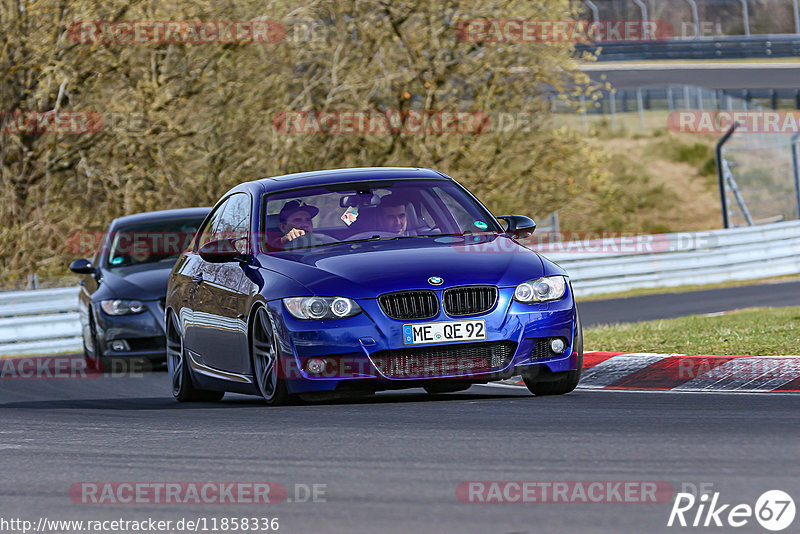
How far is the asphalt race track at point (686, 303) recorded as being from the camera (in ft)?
63.2

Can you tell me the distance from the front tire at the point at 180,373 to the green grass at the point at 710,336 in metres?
3.30

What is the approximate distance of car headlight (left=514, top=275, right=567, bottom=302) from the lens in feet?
28.3

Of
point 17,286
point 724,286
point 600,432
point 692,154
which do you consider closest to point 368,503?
point 600,432

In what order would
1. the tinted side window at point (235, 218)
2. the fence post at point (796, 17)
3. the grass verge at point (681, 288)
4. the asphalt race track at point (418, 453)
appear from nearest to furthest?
the asphalt race track at point (418, 453) < the tinted side window at point (235, 218) < the grass verge at point (681, 288) < the fence post at point (796, 17)

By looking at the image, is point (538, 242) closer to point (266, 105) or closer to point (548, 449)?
point (266, 105)

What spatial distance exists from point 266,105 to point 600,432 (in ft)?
73.9

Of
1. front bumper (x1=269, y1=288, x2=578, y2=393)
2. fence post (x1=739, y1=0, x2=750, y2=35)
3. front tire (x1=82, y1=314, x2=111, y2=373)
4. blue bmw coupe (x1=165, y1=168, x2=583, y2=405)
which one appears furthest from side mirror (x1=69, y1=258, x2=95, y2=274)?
fence post (x1=739, y1=0, x2=750, y2=35)

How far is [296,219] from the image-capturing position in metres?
9.62

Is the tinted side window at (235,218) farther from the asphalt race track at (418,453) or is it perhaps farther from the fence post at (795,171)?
the fence post at (795,171)

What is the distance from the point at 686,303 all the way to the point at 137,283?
30.0ft

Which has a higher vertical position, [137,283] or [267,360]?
[267,360]

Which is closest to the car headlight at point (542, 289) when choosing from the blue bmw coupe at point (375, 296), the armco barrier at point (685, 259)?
the blue bmw coupe at point (375, 296)

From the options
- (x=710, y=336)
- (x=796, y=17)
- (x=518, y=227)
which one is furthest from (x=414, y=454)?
(x=796, y=17)

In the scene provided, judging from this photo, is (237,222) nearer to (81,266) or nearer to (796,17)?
(81,266)
